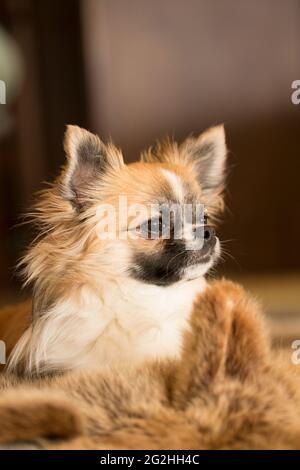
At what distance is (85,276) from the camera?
868 mm

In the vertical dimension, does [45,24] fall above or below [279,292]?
above

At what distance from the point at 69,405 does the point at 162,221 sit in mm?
361

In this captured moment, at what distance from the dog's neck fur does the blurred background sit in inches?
40.7

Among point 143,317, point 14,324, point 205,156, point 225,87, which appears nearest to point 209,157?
point 205,156

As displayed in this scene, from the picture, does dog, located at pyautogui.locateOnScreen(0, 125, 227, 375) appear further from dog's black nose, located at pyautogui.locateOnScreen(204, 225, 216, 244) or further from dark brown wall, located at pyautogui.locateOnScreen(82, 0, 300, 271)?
dark brown wall, located at pyautogui.locateOnScreen(82, 0, 300, 271)

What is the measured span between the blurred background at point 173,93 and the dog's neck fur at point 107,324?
3.40ft

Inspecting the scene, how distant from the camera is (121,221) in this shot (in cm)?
87

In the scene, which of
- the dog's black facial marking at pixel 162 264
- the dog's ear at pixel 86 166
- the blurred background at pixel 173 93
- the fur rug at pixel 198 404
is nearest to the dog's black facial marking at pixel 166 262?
the dog's black facial marking at pixel 162 264

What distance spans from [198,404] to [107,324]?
0.33m

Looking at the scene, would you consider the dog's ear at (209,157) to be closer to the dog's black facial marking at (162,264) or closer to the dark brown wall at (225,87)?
the dog's black facial marking at (162,264)

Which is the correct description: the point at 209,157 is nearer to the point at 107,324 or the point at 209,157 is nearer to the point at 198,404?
the point at 107,324

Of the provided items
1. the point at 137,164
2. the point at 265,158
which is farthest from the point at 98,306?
the point at 265,158

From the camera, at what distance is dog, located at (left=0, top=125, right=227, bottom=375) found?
83 cm
